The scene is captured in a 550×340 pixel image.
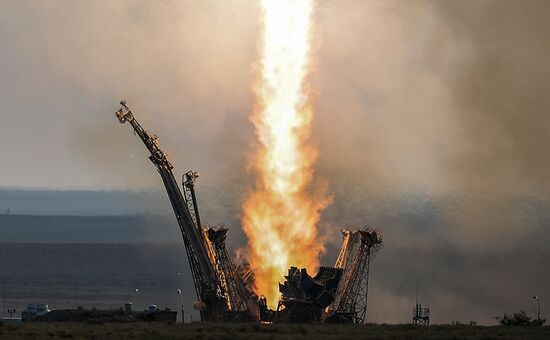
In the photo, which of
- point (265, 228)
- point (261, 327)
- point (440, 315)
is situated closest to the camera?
point (261, 327)

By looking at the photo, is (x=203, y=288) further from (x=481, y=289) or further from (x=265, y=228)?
(x=481, y=289)

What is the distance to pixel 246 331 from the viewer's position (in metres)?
116

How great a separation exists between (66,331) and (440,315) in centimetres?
6920

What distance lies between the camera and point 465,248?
646ft

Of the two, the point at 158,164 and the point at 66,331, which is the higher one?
the point at 158,164

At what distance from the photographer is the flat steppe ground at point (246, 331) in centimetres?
10944

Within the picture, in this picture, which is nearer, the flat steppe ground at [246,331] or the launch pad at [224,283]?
the flat steppe ground at [246,331]

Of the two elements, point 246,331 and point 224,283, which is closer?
point 246,331

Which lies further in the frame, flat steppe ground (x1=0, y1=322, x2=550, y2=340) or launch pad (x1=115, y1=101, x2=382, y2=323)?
launch pad (x1=115, y1=101, x2=382, y2=323)

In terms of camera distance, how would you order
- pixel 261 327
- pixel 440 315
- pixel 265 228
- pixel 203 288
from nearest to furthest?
pixel 261 327
pixel 203 288
pixel 265 228
pixel 440 315

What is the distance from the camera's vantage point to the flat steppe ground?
10944cm

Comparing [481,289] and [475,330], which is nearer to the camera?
[475,330]

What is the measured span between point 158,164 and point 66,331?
22845mm

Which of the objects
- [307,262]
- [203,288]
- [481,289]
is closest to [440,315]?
[481,289]
